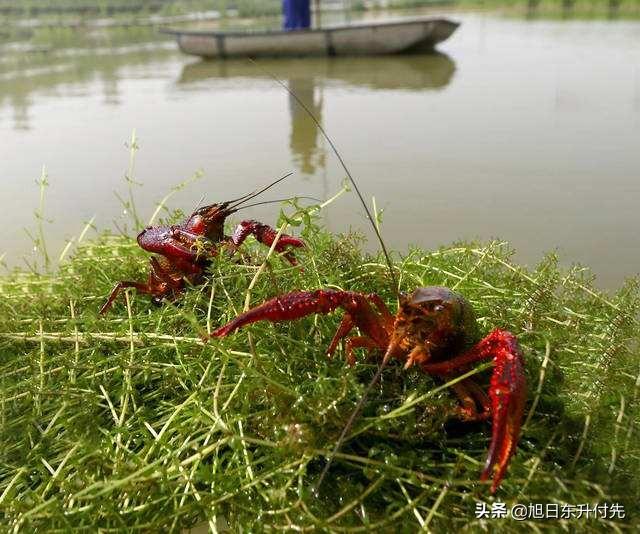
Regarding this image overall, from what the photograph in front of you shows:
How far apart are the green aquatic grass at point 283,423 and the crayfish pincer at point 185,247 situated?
17 cm

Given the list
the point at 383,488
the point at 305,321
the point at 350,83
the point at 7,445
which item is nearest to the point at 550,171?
the point at 305,321

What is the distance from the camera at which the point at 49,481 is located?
89.8 inches

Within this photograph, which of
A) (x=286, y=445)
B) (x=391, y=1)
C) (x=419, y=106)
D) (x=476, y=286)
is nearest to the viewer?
(x=286, y=445)

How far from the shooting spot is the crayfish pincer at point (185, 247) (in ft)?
10.7

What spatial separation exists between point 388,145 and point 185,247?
234 inches

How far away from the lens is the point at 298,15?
2002cm

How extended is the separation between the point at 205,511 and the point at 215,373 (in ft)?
2.21

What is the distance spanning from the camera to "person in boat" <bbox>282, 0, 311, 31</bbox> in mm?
19875

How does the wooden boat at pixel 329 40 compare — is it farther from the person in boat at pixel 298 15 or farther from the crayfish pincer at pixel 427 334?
the crayfish pincer at pixel 427 334

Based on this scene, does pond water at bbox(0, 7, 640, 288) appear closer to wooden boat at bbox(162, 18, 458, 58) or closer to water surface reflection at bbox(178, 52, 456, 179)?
water surface reflection at bbox(178, 52, 456, 179)

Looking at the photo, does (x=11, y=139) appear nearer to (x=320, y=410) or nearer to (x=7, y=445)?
(x=7, y=445)

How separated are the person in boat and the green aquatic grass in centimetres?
1875

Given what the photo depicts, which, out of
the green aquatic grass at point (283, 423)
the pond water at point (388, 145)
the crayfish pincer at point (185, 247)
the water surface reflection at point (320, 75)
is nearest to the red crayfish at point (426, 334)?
the green aquatic grass at point (283, 423)

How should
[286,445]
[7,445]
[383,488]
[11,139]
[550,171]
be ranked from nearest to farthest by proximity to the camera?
[286,445]
[383,488]
[7,445]
[550,171]
[11,139]
